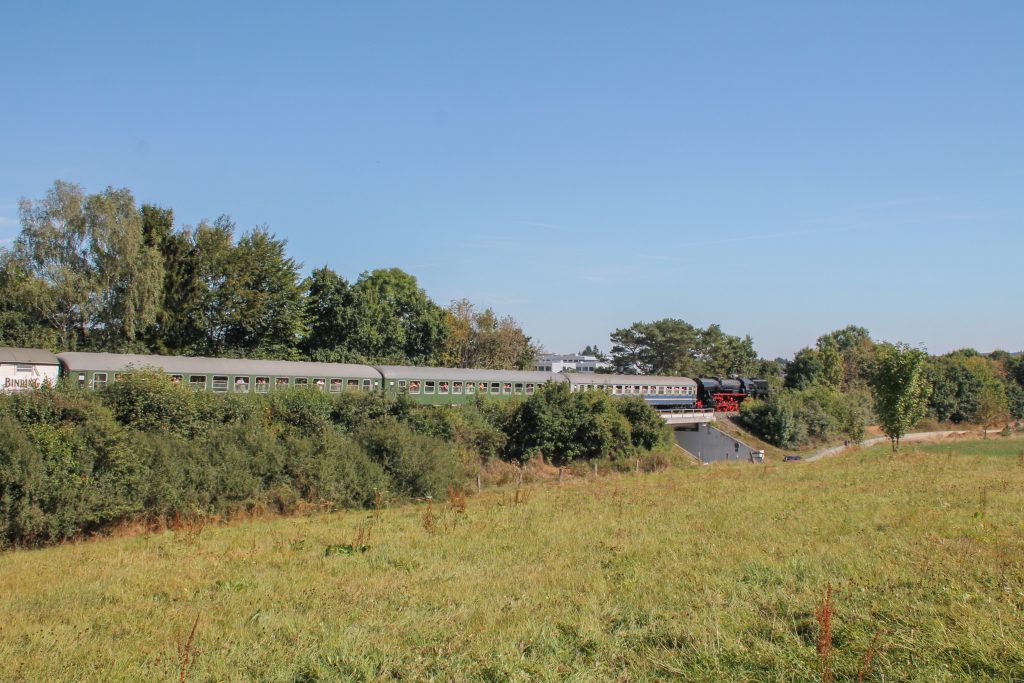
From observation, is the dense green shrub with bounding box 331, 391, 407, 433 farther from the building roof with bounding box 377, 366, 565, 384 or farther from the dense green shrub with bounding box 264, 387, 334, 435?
the building roof with bounding box 377, 366, 565, 384

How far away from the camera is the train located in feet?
101

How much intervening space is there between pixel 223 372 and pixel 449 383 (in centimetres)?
1405

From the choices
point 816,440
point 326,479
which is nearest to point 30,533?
point 326,479

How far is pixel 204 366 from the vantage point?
35.0 m

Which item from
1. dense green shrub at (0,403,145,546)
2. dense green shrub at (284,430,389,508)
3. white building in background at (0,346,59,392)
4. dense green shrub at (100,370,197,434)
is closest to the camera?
dense green shrub at (0,403,145,546)

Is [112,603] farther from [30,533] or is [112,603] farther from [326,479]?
[326,479]

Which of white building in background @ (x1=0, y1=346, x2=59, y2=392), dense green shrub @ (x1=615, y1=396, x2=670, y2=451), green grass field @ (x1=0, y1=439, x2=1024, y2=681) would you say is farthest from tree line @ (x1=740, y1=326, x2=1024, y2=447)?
white building in background @ (x1=0, y1=346, x2=59, y2=392)

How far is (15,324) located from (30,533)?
26992 millimetres

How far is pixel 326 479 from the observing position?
27.1 meters

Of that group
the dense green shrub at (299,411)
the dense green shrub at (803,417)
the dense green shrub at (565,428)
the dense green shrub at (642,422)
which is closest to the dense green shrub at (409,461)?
the dense green shrub at (299,411)

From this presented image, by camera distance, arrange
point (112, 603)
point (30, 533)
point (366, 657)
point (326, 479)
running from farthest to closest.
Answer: point (326, 479)
point (30, 533)
point (112, 603)
point (366, 657)

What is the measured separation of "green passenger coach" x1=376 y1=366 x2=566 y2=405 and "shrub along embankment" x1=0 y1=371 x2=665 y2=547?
4.45m

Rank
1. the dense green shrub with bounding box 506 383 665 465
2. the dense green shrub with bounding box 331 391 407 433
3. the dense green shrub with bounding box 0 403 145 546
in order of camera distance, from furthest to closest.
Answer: the dense green shrub with bounding box 506 383 665 465 → the dense green shrub with bounding box 331 391 407 433 → the dense green shrub with bounding box 0 403 145 546

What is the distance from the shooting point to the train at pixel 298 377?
30656 millimetres
